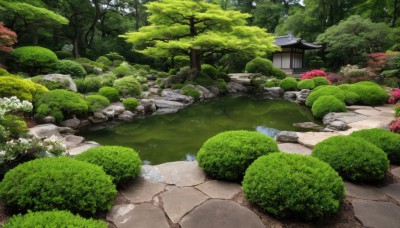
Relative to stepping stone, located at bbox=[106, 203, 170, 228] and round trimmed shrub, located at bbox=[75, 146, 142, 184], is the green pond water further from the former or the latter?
stepping stone, located at bbox=[106, 203, 170, 228]

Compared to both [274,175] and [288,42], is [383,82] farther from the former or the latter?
[274,175]

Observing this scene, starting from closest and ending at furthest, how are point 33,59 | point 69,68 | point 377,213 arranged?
point 377,213 < point 33,59 < point 69,68

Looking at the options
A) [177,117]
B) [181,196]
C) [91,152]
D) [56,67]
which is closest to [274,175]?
[181,196]

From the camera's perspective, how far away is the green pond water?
6.53 m

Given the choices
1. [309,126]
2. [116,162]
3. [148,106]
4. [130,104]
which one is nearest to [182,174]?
[116,162]

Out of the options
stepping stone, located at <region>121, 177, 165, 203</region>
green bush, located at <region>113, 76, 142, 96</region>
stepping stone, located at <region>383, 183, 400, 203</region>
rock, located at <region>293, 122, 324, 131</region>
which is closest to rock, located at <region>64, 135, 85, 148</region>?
stepping stone, located at <region>121, 177, 165, 203</region>

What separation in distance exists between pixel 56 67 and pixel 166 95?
5.83 meters

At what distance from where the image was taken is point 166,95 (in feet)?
44.0

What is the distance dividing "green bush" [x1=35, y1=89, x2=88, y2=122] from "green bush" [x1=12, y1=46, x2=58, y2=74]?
19.6 ft

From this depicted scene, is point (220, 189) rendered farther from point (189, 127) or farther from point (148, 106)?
point (148, 106)

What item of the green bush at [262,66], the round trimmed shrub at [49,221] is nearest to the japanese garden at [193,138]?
the round trimmed shrub at [49,221]

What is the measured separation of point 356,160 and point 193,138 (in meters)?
4.57

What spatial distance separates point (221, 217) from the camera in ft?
Result: 8.71

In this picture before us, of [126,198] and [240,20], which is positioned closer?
[126,198]
